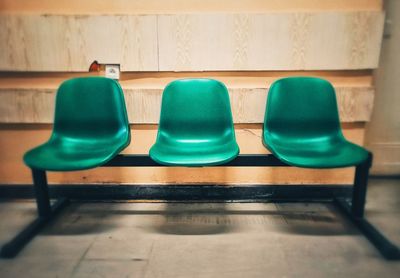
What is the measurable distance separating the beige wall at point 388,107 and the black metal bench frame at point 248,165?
761 mm

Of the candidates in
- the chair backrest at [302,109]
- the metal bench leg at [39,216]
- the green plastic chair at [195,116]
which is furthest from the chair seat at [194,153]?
the metal bench leg at [39,216]

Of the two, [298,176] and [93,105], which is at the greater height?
[93,105]

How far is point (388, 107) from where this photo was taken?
266 cm

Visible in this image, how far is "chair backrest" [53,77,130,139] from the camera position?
2.17 metres

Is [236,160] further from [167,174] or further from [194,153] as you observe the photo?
[167,174]

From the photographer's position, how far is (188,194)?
2.50 meters

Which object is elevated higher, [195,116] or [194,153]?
[195,116]

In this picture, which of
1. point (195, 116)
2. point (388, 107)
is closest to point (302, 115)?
point (195, 116)

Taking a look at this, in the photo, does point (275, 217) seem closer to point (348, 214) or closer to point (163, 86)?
point (348, 214)

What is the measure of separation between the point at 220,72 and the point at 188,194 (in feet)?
3.13

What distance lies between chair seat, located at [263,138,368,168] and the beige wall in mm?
809

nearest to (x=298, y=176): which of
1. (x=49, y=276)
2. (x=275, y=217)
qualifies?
(x=275, y=217)

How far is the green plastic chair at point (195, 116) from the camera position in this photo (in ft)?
7.05

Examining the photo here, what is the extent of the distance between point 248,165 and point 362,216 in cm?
84
